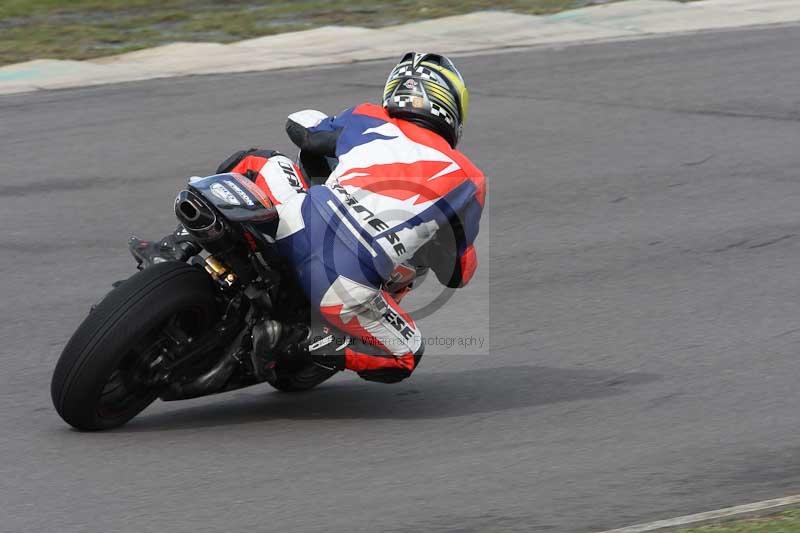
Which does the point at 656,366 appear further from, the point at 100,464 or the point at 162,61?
the point at 162,61

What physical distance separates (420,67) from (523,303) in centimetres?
219

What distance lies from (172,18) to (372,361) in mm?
10422

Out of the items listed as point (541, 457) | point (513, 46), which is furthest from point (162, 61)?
point (541, 457)

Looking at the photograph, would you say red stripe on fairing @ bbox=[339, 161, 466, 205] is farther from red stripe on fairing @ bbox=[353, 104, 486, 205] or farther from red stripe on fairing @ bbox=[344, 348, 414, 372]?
red stripe on fairing @ bbox=[344, 348, 414, 372]

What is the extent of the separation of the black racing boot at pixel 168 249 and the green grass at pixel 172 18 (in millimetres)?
8193

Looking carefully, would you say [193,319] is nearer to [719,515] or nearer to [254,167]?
[254,167]

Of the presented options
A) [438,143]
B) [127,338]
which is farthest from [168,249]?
[438,143]

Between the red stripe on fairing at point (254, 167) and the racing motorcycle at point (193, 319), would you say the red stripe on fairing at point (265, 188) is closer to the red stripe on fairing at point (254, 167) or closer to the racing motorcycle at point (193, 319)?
the red stripe on fairing at point (254, 167)

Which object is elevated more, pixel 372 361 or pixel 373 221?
pixel 373 221

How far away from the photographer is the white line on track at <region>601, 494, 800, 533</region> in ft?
15.6

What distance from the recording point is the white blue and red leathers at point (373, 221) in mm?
5543

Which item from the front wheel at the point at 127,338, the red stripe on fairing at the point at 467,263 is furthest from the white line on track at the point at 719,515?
the front wheel at the point at 127,338

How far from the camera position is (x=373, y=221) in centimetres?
555

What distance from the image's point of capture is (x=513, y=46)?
550 inches
